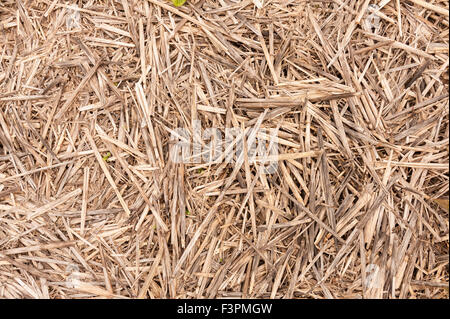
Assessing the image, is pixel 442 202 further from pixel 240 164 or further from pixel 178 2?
pixel 178 2

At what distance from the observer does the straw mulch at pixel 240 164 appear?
1358 mm

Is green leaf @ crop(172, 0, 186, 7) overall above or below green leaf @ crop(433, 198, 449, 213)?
above

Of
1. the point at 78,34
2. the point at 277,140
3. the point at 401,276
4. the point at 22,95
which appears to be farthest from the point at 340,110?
the point at 22,95

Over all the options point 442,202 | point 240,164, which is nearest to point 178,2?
point 240,164

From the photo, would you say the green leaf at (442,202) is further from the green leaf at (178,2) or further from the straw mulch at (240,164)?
the green leaf at (178,2)

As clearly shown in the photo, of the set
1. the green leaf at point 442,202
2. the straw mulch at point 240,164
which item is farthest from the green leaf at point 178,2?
the green leaf at point 442,202

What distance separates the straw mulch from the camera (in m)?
1.36

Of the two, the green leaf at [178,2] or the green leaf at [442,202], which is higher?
the green leaf at [178,2]

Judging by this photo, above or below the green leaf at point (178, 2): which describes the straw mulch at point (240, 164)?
below

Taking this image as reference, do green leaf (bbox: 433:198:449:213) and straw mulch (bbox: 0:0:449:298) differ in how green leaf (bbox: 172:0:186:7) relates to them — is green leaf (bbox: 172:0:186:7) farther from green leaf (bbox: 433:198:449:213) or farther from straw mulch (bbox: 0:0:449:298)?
green leaf (bbox: 433:198:449:213)

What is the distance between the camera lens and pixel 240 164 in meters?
1.36

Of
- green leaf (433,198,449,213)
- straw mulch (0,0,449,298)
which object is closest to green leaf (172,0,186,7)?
straw mulch (0,0,449,298)

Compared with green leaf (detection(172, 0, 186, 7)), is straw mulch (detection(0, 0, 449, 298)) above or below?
below

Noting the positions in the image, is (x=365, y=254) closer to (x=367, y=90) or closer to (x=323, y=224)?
(x=323, y=224)
